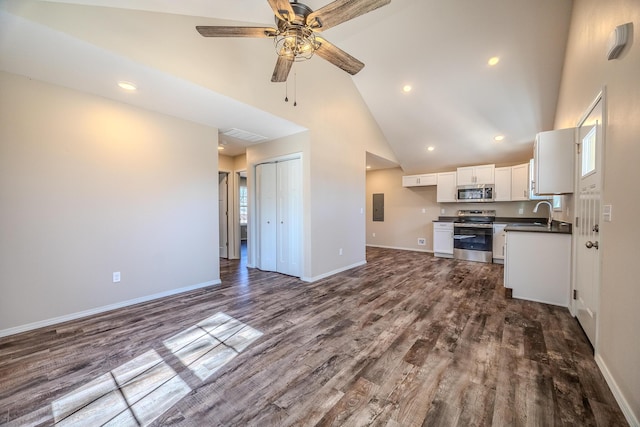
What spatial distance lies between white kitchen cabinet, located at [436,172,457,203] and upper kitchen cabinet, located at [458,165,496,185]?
18 centimetres

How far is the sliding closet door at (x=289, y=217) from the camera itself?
4.36 metres

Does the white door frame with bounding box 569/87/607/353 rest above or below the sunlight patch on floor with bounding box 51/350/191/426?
above

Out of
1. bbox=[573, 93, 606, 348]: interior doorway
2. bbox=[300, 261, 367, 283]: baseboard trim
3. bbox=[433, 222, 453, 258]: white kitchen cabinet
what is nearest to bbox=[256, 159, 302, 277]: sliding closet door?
bbox=[300, 261, 367, 283]: baseboard trim

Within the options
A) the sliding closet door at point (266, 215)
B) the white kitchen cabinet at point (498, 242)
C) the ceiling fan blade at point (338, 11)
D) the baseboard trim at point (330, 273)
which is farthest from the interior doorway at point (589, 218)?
the sliding closet door at point (266, 215)

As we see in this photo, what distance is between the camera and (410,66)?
4188 millimetres

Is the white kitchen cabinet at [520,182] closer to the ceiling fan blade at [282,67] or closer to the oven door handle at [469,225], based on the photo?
the oven door handle at [469,225]

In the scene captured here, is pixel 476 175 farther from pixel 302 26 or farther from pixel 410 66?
pixel 302 26

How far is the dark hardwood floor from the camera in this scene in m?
1.45

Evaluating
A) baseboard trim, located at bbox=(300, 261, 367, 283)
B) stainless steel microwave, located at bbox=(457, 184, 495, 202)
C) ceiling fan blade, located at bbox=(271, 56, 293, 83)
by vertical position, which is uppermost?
ceiling fan blade, located at bbox=(271, 56, 293, 83)

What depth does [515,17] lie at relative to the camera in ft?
10.5

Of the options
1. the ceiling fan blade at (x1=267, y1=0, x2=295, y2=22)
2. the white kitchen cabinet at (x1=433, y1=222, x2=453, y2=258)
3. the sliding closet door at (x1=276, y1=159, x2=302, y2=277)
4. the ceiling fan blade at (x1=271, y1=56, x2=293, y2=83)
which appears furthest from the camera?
the white kitchen cabinet at (x1=433, y1=222, x2=453, y2=258)

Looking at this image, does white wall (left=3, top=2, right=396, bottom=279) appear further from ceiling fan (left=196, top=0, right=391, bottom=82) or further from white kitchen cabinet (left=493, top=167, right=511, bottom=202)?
white kitchen cabinet (left=493, top=167, right=511, bottom=202)

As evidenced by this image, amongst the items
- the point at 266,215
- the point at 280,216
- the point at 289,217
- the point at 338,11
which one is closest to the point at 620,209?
the point at 338,11

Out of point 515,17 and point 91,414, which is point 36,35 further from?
point 515,17
